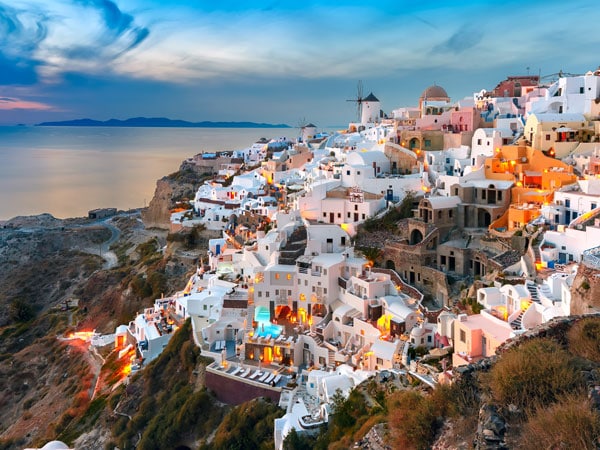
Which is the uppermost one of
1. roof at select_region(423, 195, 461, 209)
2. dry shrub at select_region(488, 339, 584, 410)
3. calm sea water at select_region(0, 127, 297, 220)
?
dry shrub at select_region(488, 339, 584, 410)

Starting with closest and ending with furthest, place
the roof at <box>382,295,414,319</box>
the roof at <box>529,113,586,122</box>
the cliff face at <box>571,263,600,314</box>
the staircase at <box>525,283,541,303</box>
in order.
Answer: the cliff face at <box>571,263,600,314</box> → the staircase at <box>525,283,541,303</box> → the roof at <box>382,295,414,319</box> → the roof at <box>529,113,586,122</box>

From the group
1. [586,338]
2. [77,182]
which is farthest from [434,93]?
[77,182]

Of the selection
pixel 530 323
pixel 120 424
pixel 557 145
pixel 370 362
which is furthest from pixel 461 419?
pixel 557 145

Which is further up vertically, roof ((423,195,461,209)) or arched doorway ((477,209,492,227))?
roof ((423,195,461,209))

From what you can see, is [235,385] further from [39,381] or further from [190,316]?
[39,381]

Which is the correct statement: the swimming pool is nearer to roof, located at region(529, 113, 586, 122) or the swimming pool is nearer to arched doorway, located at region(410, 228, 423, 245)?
arched doorway, located at region(410, 228, 423, 245)

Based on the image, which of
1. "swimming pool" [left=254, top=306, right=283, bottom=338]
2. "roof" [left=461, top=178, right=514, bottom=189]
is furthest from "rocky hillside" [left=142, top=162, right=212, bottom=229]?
"roof" [left=461, top=178, right=514, bottom=189]

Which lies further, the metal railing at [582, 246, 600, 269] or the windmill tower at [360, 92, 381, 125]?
the windmill tower at [360, 92, 381, 125]

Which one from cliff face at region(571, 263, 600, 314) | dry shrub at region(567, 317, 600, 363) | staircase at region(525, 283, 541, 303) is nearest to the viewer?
dry shrub at region(567, 317, 600, 363)
